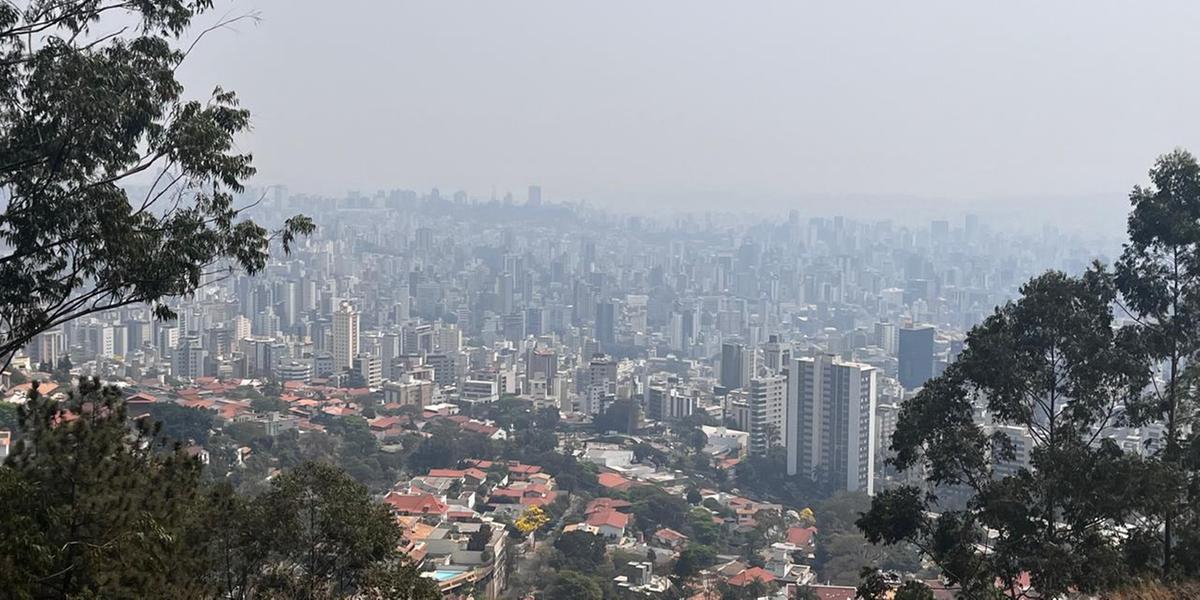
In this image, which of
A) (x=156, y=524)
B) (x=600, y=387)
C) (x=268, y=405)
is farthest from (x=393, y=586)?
(x=600, y=387)

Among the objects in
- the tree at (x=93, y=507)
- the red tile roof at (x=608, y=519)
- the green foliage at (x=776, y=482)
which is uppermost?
the tree at (x=93, y=507)

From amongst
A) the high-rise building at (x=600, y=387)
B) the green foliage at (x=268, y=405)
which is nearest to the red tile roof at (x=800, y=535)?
the green foliage at (x=268, y=405)

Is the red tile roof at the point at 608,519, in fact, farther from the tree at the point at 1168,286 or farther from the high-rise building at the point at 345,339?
the high-rise building at the point at 345,339

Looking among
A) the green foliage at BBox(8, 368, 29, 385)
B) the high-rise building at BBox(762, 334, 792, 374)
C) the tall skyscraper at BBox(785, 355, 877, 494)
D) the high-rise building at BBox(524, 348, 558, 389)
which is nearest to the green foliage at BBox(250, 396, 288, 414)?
the green foliage at BBox(8, 368, 29, 385)

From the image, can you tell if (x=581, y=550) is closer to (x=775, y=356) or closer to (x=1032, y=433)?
(x=1032, y=433)

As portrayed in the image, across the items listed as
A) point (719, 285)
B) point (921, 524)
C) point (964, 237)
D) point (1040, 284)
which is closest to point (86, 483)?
point (921, 524)

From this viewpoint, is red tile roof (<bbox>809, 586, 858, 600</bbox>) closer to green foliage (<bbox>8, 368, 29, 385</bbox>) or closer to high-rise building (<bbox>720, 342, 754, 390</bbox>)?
green foliage (<bbox>8, 368, 29, 385</bbox>)
